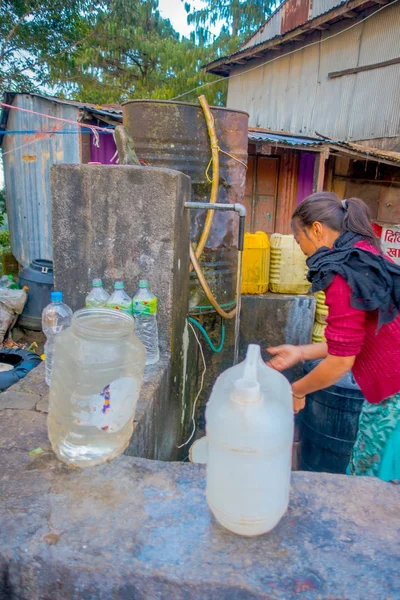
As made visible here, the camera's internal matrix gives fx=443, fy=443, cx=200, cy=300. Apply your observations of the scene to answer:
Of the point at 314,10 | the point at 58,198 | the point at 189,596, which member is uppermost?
the point at 314,10

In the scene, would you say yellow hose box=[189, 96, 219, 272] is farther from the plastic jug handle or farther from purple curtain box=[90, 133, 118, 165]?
purple curtain box=[90, 133, 118, 165]

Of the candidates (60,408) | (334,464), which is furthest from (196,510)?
(334,464)

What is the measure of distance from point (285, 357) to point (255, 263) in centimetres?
317

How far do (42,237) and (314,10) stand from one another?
29.8ft

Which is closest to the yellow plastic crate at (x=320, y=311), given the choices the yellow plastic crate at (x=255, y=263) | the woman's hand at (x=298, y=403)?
the yellow plastic crate at (x=255, y=263)

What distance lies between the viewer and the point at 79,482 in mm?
1616

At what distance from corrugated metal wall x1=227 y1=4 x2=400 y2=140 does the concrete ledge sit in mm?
9274

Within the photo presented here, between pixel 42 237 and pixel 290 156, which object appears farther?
pixel 290 156

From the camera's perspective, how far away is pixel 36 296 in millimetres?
6348

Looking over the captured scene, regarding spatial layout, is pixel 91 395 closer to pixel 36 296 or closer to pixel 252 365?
pixel 252 365

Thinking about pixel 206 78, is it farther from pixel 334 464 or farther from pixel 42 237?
pixel 334 464

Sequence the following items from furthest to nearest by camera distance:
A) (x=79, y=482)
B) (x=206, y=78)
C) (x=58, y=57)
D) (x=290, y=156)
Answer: (x=206, y=78) < (x=58, y=57) < (x=290, y=156) < (x=79, y=482)

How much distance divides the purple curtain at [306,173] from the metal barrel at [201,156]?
557cm

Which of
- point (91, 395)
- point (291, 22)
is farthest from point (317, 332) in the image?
point (291, 22)
